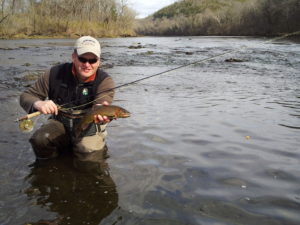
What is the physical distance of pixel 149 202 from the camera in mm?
3395

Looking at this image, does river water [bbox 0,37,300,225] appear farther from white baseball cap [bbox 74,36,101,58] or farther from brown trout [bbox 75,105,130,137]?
white baseball cap [bbox 74,36,101,58]

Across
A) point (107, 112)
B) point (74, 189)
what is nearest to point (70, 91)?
point (107, 112)

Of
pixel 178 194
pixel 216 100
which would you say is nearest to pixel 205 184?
pixel 178 194

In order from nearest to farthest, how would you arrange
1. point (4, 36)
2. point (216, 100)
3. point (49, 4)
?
point (216, 100), point (4, 36), point (49, 4)

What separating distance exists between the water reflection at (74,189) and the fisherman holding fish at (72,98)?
193 mm

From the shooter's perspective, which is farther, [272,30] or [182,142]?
[272,30]

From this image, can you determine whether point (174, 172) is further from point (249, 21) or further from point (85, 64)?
point (249, 21)

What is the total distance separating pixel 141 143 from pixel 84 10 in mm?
64898

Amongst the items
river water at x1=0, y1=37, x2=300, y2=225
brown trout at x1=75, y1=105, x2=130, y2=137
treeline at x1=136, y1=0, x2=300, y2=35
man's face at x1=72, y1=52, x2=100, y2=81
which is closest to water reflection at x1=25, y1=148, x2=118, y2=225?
river water at x1=0, y1=37, x2=300, y2=225

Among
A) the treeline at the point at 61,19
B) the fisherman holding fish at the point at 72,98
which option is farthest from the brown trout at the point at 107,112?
the treeline at the point at 61,19

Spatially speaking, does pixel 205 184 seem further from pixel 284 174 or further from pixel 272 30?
pixel 272 30

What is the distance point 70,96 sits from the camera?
4465 millimetres

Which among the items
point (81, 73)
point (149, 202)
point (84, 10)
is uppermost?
point (84, 10)

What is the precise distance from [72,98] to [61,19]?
57.0 metres
